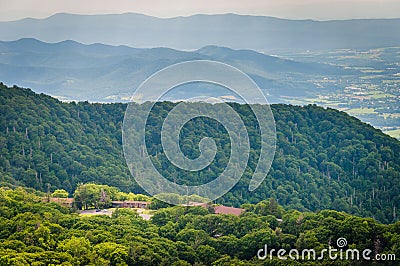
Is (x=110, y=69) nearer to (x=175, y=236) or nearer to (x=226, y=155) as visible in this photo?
(x=226, y=155)

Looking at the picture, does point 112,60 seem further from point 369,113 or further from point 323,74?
point 369,113

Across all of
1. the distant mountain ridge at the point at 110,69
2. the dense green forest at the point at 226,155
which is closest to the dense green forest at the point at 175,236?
the dense green forest at the point at 226,155

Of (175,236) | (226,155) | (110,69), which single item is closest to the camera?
(175,236)

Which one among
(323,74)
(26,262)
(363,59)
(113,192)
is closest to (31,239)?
(26,262)

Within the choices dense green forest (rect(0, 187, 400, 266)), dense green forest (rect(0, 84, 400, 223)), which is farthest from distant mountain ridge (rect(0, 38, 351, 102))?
dense green forest (rect(0, 187, 400, 266))

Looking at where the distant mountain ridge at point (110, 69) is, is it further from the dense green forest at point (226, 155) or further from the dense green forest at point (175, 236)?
the dense green forest at point (175, 236)

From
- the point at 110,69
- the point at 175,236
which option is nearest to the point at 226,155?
the point at 175,236

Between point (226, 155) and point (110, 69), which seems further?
point (110, 69)
